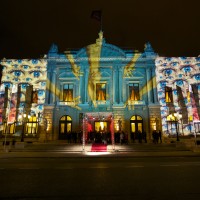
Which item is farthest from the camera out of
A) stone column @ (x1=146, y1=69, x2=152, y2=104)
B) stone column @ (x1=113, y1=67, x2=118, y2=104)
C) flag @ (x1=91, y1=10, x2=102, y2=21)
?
stone column @ (x1=113, y1=67, x2=118, y2=104)

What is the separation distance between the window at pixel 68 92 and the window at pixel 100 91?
12.9 feet

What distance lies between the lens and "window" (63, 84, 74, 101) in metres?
27.3

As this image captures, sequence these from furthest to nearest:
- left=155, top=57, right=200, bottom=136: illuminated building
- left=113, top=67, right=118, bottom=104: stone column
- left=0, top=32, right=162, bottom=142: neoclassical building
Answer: left=113, top=67, right=118, bottom=104: stone column, left=0, top=32, right=162, bottom=142: neoclassical building, left=155, top=57, right=200, bottom=136: illuminated building

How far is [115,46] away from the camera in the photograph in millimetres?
28359

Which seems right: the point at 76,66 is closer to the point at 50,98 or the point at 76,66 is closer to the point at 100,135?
the point at 50,98

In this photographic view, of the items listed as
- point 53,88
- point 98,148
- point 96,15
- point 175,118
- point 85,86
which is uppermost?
point 96,15

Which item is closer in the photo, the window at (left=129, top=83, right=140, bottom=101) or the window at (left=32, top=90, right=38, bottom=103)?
the window at (left=129, top=83, right=140, bottom=101)

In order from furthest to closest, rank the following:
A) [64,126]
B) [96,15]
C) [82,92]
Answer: [82,92], [64,126], [96,15]

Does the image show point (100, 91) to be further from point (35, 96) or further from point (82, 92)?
point (35, 96)

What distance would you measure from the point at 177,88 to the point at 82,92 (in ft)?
45.8

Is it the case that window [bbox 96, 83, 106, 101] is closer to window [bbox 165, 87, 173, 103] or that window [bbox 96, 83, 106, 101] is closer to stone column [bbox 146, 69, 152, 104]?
stone column [bbox 146, 69, 152, 104]

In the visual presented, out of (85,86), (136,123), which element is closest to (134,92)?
(136,123)

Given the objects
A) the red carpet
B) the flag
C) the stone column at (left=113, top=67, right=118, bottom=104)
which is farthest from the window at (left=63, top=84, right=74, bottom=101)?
the red carpet

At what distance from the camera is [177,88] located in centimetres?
2658
